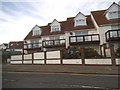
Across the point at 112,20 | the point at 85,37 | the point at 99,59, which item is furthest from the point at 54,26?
the point at 99,59

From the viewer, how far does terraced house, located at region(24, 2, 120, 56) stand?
17.7 meters

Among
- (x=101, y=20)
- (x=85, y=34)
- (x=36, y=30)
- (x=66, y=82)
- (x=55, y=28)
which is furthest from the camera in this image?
(x=36, y=30)

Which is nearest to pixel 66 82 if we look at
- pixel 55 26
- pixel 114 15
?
pixel 114 15

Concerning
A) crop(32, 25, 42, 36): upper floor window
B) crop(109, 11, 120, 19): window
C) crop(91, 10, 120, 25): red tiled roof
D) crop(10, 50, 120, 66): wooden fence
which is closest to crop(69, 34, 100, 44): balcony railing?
crop(91, 10, 120, 25): red tiled roof

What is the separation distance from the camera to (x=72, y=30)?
22047 mm

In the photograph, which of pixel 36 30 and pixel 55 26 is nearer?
pixel 55 26

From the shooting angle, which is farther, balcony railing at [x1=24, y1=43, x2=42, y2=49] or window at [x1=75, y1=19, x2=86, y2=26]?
balcony railing at [x1=24, y1=43, x2=42, y2=49]

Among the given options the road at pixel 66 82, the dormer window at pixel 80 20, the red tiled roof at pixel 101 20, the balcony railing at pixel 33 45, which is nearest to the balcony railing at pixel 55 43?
the balcony railing at pixel 33 45

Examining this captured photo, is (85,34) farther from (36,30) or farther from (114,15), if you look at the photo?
(36,30)

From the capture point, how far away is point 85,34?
21.5 m

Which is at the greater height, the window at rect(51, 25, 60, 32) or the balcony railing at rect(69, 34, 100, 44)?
the window at rect(51, 25, 60, 32)

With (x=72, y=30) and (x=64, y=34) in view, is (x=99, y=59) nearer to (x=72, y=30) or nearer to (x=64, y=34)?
(x=72, y=30)

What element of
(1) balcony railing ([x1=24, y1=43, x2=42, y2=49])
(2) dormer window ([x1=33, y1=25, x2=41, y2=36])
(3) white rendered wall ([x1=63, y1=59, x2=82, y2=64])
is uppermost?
(2) dormer window ([x1=33, y1=25, x2=41, y2=36])

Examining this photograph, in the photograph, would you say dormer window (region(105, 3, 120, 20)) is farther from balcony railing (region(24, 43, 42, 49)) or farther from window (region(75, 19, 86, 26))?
balcony railing (region(24, 43, 42, 49))
